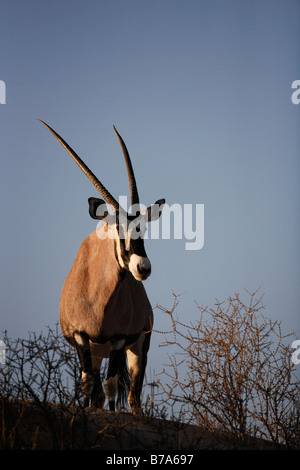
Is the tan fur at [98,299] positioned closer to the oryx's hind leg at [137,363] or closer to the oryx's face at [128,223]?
the oryx's face at [128,223]

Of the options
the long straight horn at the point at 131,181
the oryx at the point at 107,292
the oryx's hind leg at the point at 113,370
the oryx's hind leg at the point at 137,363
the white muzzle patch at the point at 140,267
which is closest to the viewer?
the white muzzle patch at the point at 140,267

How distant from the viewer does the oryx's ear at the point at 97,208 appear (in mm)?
6281

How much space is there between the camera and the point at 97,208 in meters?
6.30

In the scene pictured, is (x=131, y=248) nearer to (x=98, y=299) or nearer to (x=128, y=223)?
(x=128, y=223)

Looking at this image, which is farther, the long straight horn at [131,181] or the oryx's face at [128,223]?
the long straight horn at [131,181]

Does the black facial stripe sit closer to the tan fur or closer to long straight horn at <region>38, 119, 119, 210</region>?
the tan fur

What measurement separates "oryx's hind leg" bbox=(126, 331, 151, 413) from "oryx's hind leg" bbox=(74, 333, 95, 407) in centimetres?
103

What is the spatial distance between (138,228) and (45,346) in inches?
82.9

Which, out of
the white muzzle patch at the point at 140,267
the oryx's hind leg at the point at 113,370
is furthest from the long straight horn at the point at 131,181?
the oryx's hind leg at the point at 113,370

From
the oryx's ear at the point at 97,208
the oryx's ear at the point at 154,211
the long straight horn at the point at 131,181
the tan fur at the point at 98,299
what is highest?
the long straight horn at the point at 131,181

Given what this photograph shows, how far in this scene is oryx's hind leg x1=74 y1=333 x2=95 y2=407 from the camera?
5846 mm

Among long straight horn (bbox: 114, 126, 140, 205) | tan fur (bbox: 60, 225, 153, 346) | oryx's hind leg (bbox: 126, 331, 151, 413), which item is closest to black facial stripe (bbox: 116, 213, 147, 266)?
tan fur (bbox: 60, 225, 153, 346)

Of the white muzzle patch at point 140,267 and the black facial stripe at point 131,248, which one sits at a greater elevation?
the black facial stripe at point 131,248
